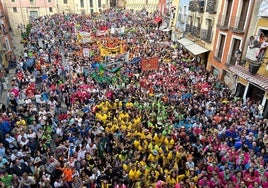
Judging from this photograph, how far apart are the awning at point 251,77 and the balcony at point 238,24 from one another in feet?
8.01

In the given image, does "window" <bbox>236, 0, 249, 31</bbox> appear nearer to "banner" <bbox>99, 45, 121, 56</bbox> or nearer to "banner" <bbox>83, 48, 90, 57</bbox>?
"banner" <bbox>99, 45, 121, 56</bbox>

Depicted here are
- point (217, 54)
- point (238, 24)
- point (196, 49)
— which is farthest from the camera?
point (196, 49)

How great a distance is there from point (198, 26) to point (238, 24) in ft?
25.0

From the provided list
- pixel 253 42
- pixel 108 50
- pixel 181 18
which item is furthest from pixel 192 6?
pixel 253 42

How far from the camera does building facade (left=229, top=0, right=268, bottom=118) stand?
13.9 metres

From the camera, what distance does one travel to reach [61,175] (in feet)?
29.1

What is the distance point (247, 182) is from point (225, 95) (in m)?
8.20

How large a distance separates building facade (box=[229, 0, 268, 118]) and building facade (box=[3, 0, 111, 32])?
43508mm

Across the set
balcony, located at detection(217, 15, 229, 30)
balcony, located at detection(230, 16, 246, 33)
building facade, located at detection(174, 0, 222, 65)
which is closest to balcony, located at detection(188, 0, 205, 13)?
building facade, located at detection(174, 0, 222, 65)

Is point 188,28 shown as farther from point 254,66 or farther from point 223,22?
point 254,66

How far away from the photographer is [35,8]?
54.5 metres

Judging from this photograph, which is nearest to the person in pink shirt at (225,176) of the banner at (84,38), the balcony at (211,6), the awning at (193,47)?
the awning at (193,47)

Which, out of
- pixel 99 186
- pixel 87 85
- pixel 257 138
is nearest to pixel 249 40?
pixel 257 138

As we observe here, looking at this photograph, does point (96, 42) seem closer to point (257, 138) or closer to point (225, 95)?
point (225, 95)
